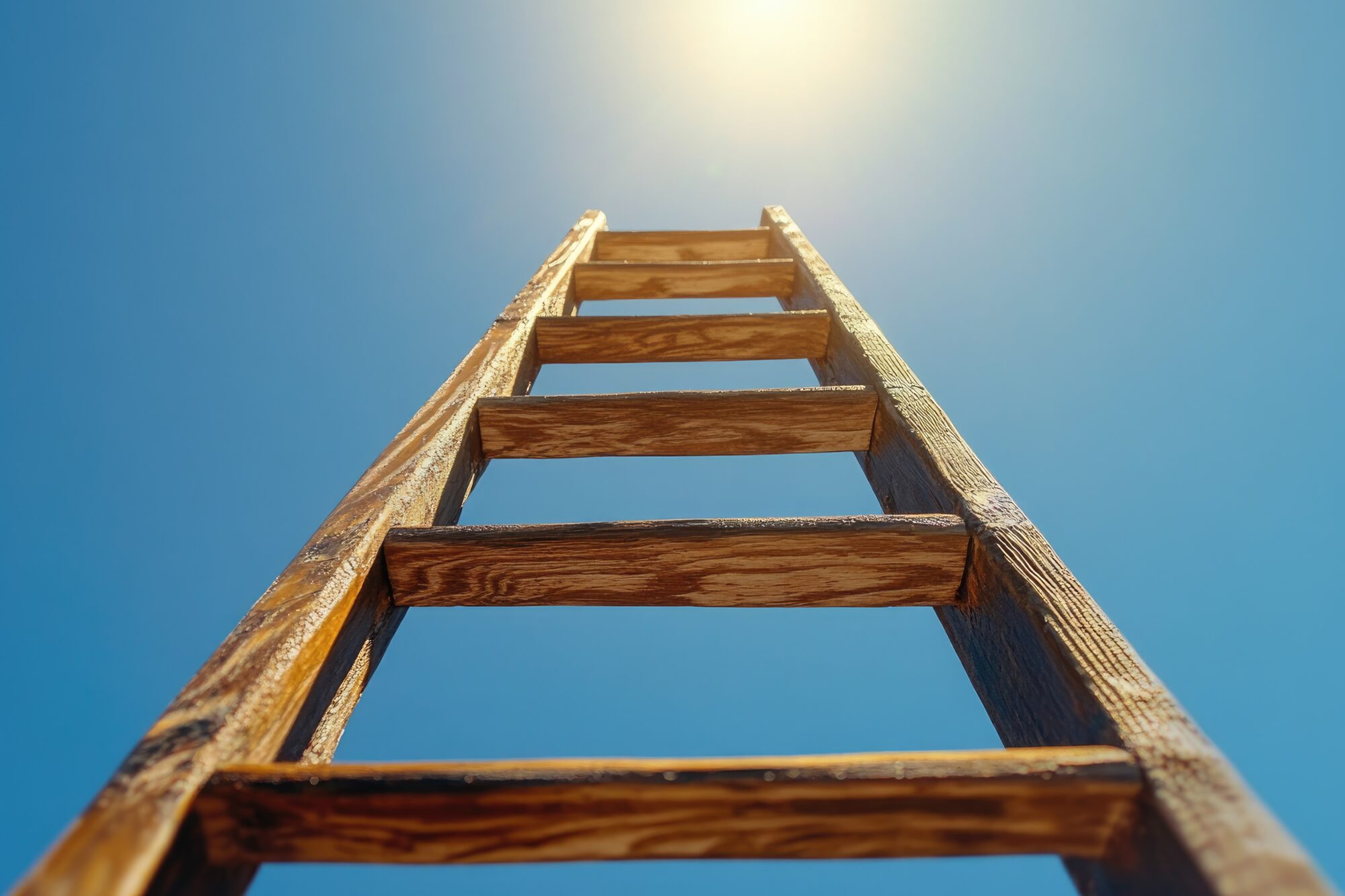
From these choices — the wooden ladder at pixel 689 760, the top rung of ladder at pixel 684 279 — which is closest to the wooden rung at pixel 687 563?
the wooden ladder at pixel 689 760

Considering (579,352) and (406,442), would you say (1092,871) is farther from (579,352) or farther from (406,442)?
(579,352)

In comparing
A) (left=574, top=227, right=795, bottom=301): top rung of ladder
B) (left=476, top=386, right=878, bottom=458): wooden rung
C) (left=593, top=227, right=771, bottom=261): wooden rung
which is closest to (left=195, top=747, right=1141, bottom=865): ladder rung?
(left=476, top=386, right=878, bottom=458): wooden rung

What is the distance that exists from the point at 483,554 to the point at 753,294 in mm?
2488

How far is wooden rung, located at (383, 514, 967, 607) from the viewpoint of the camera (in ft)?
4.40

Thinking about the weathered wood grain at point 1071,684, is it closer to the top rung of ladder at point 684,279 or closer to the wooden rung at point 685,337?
the wooden rung at point 685,337

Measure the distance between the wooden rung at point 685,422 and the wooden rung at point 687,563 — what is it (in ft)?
1.85

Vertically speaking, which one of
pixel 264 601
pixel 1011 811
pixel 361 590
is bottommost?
pixel 1011 811

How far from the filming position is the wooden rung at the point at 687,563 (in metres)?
1.34

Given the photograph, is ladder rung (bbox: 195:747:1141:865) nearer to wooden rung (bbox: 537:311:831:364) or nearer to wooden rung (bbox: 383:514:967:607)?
wooden rung (bbox: 383:514:967:607)

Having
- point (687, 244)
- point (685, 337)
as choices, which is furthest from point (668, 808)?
point (687, 244)

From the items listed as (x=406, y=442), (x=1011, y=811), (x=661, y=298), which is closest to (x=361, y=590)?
(x=406, y=442)

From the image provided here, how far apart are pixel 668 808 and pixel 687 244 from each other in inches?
151

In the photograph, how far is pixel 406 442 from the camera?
1.69 meters

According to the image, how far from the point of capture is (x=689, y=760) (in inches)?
34.4
